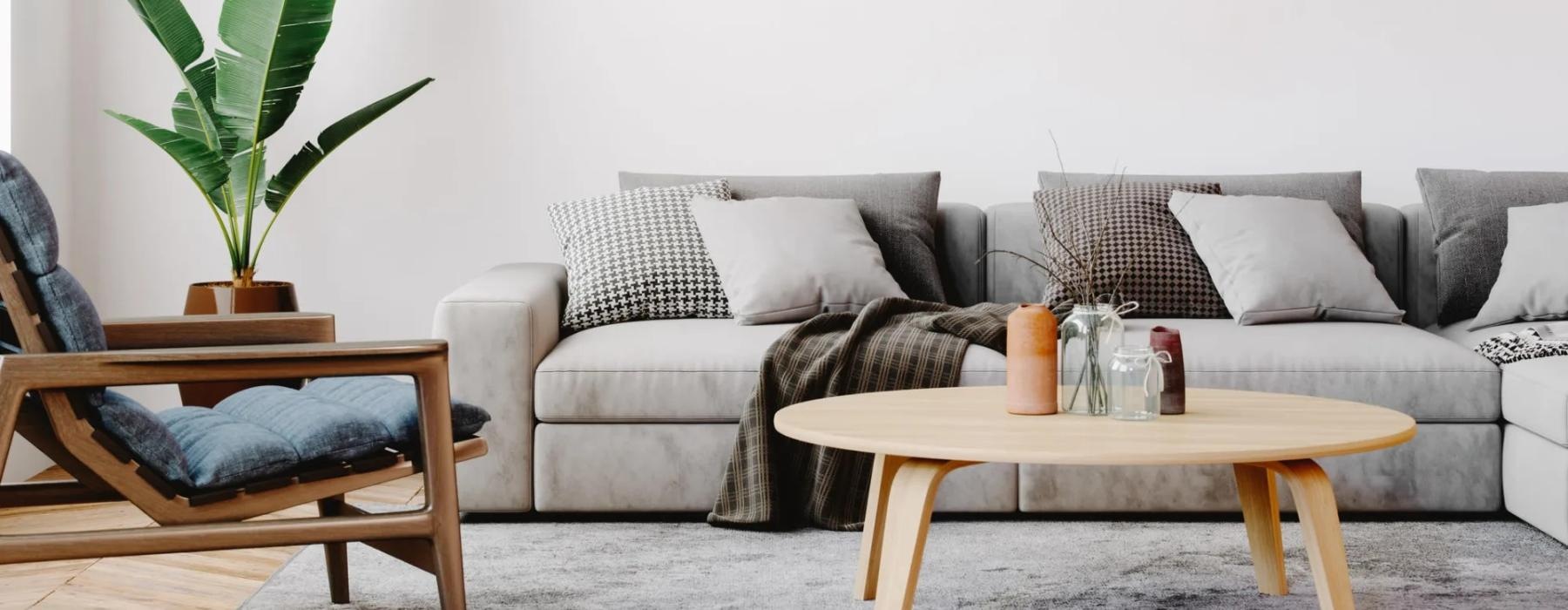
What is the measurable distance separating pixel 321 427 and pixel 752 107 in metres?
2.33

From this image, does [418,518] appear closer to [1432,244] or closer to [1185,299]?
[1185,299]

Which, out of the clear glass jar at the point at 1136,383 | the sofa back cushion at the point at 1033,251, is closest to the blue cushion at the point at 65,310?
the clear glass jar at the point at 1136,383

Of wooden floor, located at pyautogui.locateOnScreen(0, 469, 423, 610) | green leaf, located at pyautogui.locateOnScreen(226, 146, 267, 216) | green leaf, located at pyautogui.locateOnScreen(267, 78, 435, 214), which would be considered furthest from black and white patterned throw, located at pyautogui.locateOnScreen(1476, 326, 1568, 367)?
green leaf, located at pyautogui.locateOnScreen(226, 146, 267, 216)

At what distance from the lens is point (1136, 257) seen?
3.33 m

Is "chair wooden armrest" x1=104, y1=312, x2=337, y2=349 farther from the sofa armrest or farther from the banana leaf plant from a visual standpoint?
the banana leaf plant

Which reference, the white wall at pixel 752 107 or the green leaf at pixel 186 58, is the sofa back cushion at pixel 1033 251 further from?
the green leaf at pixel 186 58

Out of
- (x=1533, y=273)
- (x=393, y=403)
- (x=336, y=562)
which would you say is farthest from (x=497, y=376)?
(x=1533, y=273)

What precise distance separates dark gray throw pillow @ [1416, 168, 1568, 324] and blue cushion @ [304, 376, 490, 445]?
2.55 metres

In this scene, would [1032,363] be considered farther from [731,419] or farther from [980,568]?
[731,419]

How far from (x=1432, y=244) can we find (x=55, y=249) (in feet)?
10.4

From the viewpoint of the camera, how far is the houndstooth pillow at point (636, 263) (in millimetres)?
3234

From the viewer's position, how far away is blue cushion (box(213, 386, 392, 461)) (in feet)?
5.97

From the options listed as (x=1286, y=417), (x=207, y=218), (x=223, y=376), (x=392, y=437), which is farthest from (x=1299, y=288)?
(x=207, y=218)

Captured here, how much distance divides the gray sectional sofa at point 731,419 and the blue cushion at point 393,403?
63cm
